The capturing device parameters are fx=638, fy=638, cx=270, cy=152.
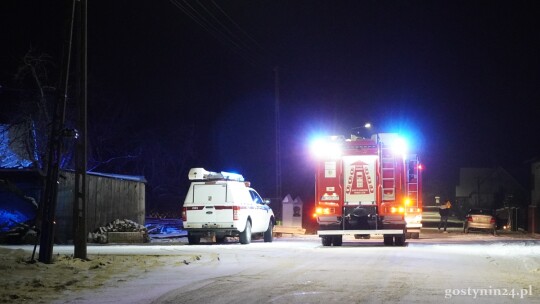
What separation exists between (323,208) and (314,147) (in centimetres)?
199

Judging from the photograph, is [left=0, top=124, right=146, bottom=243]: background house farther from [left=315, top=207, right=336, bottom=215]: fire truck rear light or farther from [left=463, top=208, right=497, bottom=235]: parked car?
[left=463, top=208, right=497, bottom=235]: parked car

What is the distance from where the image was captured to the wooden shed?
23.8m

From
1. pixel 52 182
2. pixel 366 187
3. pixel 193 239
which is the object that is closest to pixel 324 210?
pixel 366 187

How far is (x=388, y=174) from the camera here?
20062 millimetres

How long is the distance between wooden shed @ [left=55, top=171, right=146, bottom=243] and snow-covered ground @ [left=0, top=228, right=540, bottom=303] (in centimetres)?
863

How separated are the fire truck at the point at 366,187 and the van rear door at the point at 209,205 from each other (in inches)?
131

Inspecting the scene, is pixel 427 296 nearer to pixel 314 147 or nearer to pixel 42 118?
pixel 314 147

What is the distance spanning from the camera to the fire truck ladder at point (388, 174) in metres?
19.9

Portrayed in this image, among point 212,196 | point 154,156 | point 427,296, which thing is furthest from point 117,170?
point 427,296

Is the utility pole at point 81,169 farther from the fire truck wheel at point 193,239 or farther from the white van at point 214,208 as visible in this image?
the fire truck wheel at point 193,239

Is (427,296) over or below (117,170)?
below

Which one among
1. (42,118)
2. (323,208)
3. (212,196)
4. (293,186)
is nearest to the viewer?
(323,208)

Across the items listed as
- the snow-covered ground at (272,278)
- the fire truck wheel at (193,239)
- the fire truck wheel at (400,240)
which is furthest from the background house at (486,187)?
the snow-covered ground at (272,278)

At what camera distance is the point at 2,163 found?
2855cm
